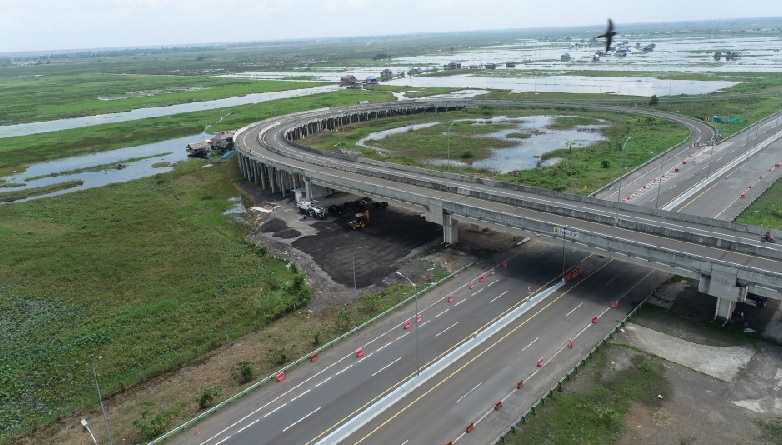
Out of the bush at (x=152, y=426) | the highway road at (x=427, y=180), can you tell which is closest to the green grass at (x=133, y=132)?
the highway road at (x=427, y=180)

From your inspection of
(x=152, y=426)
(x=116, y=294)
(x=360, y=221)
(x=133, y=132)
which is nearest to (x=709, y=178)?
(x=360, y=221)

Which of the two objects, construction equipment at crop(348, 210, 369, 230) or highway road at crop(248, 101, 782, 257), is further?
construction equipment at crop(348, 210, 369, 230)

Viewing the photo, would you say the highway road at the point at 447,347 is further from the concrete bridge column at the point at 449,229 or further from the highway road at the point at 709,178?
the highway road at the point at 709,178

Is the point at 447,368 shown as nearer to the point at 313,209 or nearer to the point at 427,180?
the point at 427,180

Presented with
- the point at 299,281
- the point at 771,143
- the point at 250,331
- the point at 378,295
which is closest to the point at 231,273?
the point at 299,281

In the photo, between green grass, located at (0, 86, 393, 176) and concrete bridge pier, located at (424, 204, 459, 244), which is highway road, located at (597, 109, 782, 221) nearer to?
concrete bridge pier, located at (424, 204, 459, 244)

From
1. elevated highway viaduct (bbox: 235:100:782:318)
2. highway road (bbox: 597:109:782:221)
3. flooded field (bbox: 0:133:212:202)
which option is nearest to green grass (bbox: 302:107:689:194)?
highway road (bbox: 597:109:782:221)
